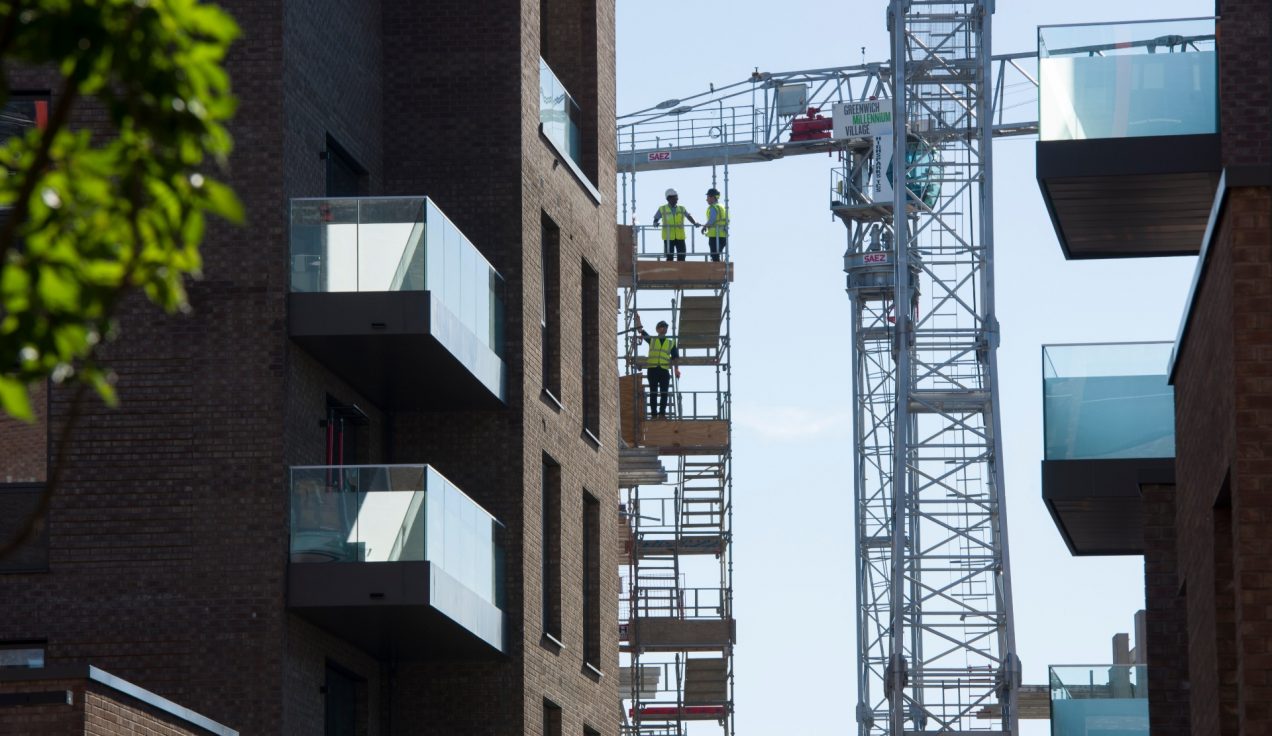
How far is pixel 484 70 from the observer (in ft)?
Answer: 86.4

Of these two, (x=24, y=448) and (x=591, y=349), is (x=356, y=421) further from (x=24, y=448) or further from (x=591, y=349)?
(x=591, y=349)

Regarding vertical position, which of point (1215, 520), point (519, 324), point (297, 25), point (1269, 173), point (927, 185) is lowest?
point (1215, 520)

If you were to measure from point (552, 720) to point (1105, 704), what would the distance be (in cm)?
900

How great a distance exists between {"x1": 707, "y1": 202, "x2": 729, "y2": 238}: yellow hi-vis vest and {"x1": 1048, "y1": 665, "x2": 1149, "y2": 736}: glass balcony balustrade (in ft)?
109

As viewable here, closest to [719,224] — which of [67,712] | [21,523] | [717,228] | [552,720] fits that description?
[717,228]

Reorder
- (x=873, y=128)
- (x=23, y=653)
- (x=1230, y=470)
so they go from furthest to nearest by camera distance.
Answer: (x=873, y=128), (x=23, y=653), (x=1230, y=470)

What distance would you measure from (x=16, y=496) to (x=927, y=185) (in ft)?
119

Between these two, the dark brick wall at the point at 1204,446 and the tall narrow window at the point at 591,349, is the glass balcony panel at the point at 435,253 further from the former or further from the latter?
the dark brick wall at the point at 1204,446

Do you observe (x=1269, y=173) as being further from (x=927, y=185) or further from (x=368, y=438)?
(x=927, y=185)

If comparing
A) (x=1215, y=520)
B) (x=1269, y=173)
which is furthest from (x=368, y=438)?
(x=1269, y=173)

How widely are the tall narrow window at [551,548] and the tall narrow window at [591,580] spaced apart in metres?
1.96

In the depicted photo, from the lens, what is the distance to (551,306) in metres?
28.0

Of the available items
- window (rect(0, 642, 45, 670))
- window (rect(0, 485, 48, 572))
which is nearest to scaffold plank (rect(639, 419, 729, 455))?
window (rect(0, 485, 48, 572))

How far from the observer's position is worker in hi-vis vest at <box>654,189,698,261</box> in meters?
50.7
